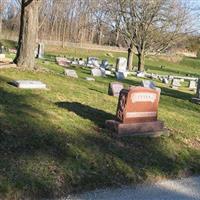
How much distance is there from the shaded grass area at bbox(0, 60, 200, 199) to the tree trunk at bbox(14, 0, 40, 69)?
396 cm

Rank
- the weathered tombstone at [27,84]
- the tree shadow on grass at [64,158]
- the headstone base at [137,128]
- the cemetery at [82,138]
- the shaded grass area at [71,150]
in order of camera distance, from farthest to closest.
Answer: the weathered tombstone at [27,84] → the headstone base at [137,128] → the cemetery at [82,138] → the shaded grass area at [71,150] → the tree shadow on grass at [64,158]

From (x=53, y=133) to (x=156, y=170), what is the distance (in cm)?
163

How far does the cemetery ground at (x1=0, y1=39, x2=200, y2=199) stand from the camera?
573 cm

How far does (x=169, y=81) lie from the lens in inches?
1059

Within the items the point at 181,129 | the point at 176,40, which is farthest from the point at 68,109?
the point at 176,40

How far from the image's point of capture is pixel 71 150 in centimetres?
668

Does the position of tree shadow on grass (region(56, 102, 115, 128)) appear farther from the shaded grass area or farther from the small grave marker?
the small grave marker

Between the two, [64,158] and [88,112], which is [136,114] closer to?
[88,112]

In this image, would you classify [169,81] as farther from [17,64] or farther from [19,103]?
[19,103]

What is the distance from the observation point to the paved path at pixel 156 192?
5.68 meters

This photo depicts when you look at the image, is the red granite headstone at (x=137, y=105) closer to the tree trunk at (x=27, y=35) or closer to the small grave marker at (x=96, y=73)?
the tree trunk at (x=27, y=35)

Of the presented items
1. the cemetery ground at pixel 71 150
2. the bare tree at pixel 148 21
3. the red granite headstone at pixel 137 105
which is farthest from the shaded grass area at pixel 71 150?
the bare tree at pixel 148 21

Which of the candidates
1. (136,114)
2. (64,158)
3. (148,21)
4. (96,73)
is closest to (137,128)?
(136,114)

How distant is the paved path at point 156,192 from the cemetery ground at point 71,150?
0.50 feet
